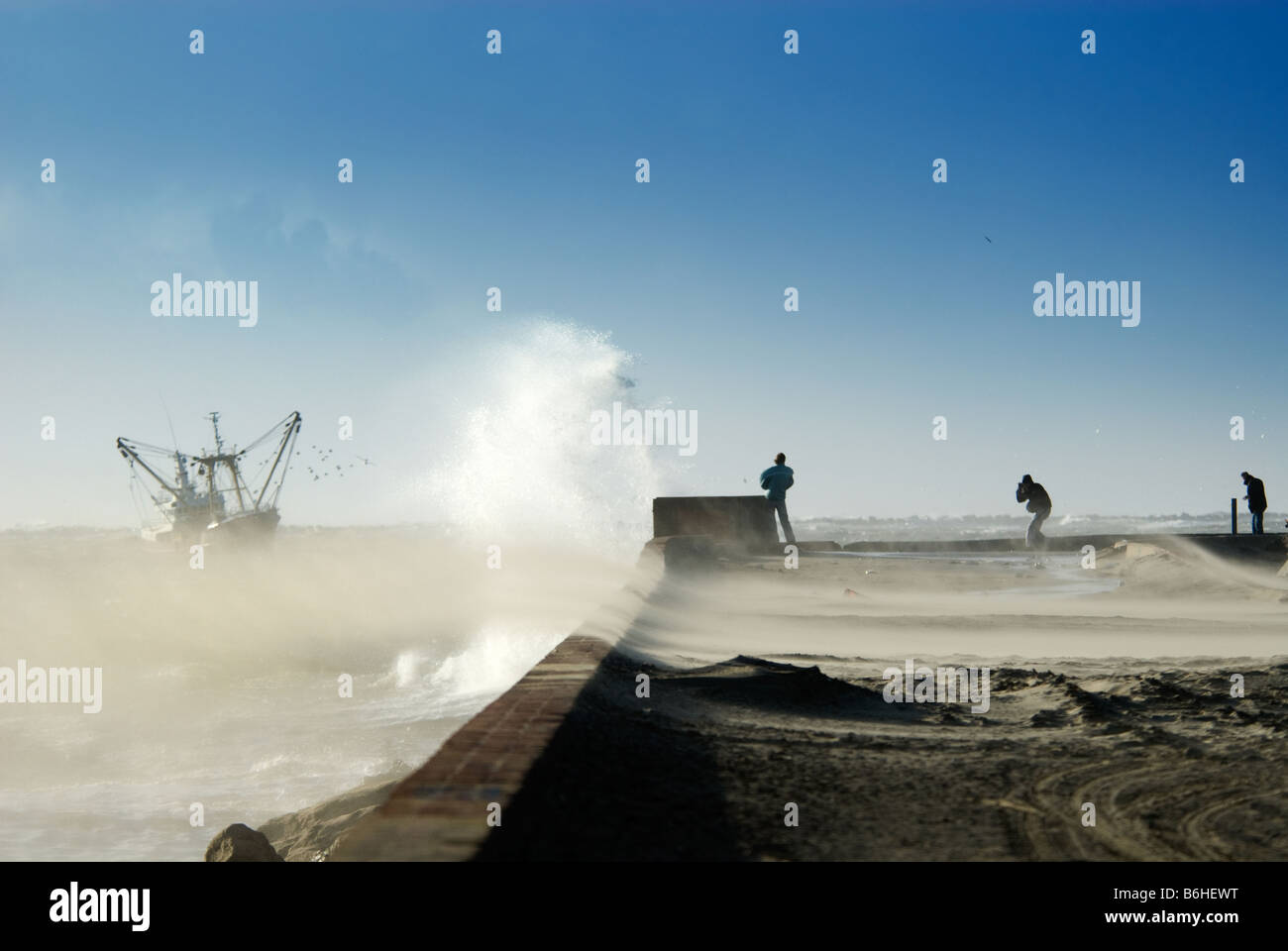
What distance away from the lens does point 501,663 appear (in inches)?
868

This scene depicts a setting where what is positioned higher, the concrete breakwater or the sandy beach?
the concrete breakwater

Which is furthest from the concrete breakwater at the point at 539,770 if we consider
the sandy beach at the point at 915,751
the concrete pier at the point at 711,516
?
the concrete pier at the point at 711,516

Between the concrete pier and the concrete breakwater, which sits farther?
the concrete pier

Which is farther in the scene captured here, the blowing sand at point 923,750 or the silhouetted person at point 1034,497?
the silhouetted person at point 1034,497

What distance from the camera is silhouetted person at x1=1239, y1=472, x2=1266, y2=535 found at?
21.0 m

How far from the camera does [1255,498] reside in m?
21.3

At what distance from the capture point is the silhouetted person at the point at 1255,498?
68.9 ft

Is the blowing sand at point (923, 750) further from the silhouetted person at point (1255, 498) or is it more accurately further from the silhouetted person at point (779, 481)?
the silhouetted person at point (1255, 498)

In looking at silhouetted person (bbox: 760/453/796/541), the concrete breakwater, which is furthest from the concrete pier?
the concrete breakwater

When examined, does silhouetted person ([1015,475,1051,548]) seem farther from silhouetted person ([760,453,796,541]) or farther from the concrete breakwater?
the concrete breakwater

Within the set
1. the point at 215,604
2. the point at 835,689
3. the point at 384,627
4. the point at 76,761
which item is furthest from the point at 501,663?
the point at 215,604
